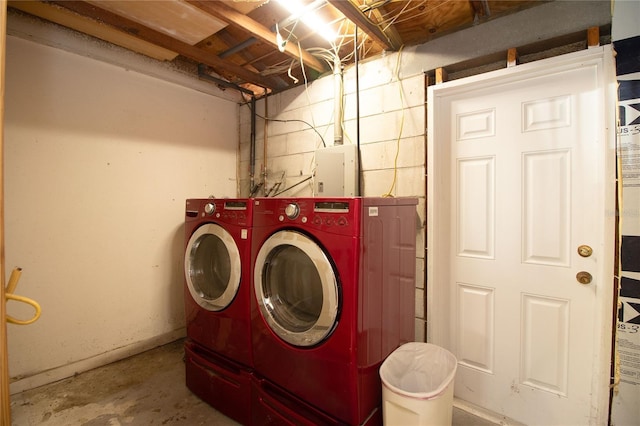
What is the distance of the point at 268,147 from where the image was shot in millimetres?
2738

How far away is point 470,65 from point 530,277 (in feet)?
4.28

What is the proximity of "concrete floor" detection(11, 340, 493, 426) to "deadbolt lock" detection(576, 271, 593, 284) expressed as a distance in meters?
0.95

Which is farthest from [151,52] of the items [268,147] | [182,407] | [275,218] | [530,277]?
[530,277]

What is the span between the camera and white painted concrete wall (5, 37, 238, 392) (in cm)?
185

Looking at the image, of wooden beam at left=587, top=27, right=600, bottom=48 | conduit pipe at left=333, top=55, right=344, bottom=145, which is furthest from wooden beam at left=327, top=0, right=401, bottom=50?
wooden beam at left=587, top=27, right=600, bottom=48

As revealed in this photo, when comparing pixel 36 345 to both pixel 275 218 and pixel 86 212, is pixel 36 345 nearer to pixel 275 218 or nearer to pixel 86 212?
pixel 86 212

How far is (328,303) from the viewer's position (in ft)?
4.12

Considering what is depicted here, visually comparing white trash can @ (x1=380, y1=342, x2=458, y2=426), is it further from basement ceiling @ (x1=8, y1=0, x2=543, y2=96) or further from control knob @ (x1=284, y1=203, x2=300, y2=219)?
basement ceiling @ (x1=8, y1=0, x2=543, y2=96)

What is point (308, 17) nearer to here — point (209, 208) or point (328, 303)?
point (209, 208)

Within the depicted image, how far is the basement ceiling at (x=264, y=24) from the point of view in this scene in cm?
160

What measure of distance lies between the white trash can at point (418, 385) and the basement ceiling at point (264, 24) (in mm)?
1838

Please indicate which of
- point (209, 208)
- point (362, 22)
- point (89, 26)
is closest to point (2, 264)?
point (209, 208)

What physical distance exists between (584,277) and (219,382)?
6.88 feet

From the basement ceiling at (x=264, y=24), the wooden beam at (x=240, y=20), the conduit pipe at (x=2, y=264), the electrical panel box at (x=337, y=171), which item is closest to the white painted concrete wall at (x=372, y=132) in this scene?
the electrical panel box at (x=337, y=171)
